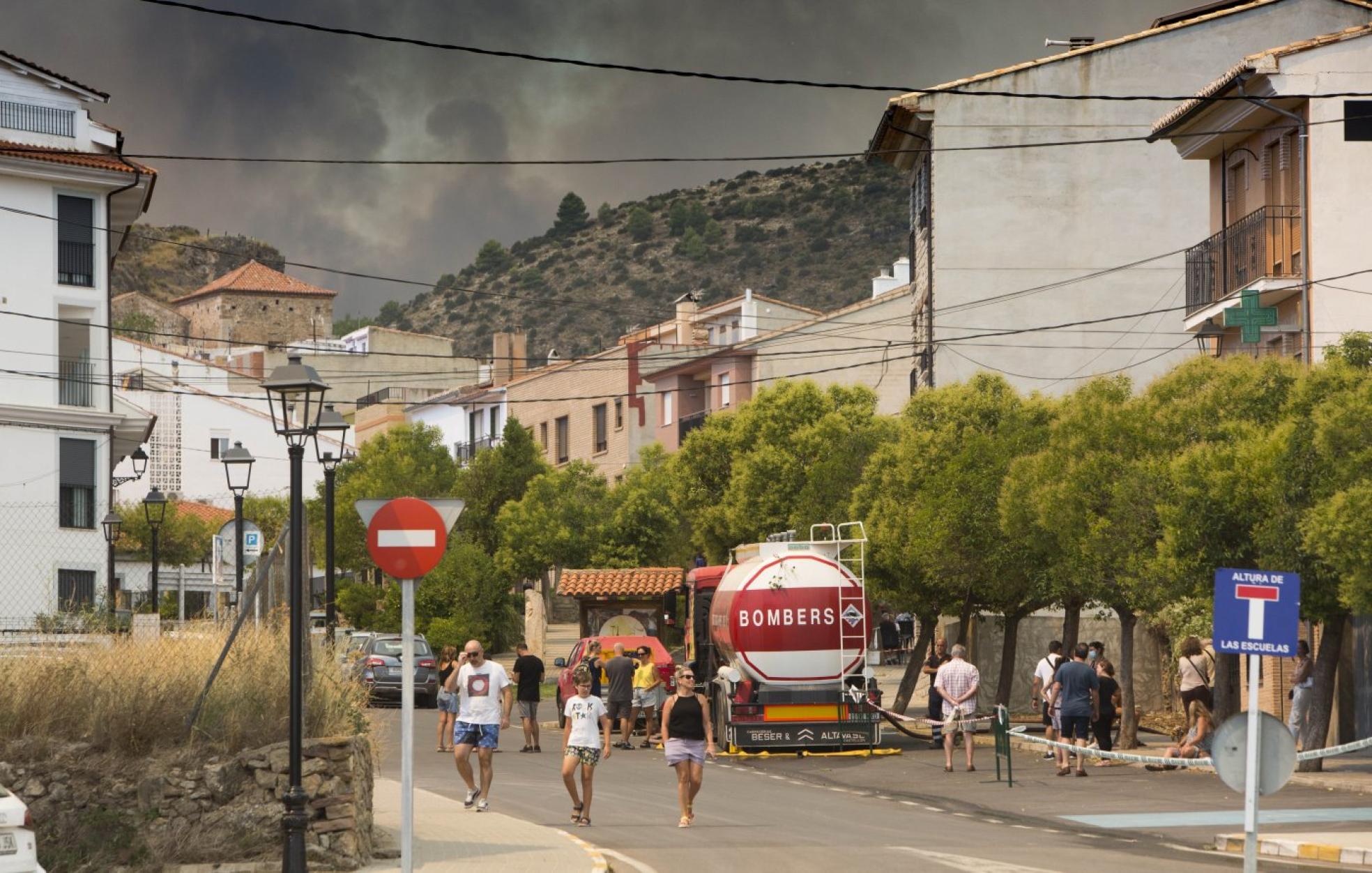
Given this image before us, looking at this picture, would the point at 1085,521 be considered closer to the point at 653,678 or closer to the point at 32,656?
the point at 653,678

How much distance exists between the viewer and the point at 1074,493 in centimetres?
2803

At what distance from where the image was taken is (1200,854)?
17203 millimetres

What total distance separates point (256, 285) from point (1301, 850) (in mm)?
142936

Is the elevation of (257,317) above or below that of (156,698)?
above

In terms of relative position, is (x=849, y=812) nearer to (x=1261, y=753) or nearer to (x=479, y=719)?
(x=479, y=719)

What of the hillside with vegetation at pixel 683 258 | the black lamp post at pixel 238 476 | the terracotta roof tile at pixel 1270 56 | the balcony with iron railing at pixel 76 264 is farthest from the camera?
the hillside with vegetation at pixel 683 258

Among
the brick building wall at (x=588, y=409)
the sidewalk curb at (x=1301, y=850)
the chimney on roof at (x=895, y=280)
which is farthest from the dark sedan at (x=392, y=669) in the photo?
the chimney on roof at (x=895, y=280)

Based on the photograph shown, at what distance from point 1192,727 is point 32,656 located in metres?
16.3

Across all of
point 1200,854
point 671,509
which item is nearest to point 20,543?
point 1200,854

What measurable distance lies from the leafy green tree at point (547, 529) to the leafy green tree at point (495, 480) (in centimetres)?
253

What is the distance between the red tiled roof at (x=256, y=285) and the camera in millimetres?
151500

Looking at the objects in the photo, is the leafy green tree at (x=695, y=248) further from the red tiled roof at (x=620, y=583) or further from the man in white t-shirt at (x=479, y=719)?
the man in white t-shirt at (x=479, y=719)

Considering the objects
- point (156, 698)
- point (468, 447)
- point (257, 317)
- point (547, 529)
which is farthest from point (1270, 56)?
point (257, 317)

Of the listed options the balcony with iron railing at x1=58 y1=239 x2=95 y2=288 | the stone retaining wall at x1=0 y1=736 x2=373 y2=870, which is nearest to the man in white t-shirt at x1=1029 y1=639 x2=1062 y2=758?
the stone retaining wall at x1=0 y1=736 x2=373 y2=870
